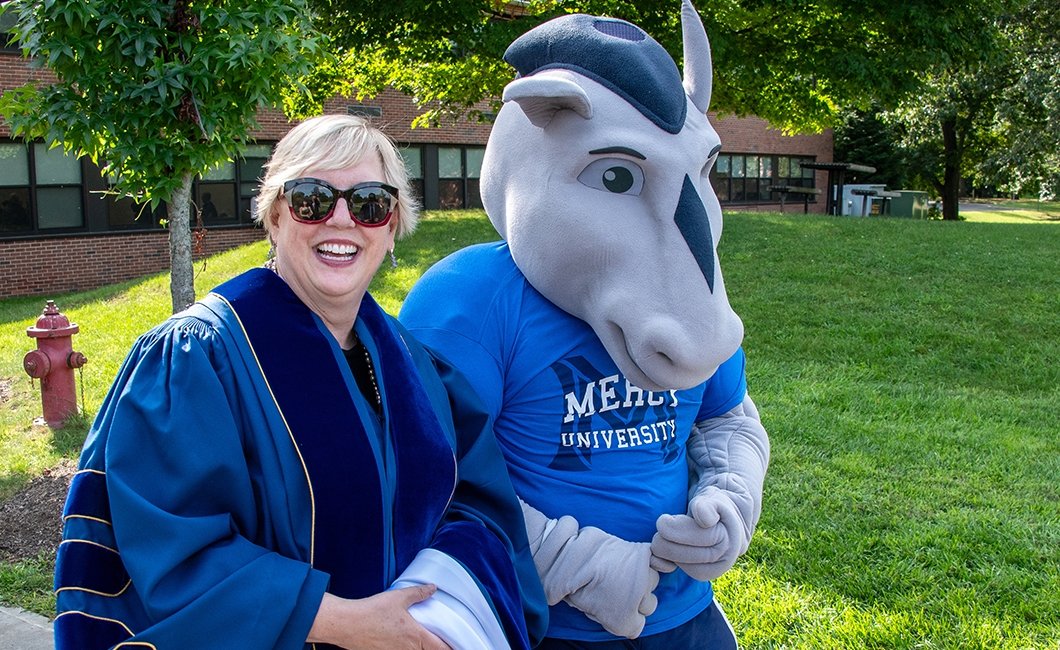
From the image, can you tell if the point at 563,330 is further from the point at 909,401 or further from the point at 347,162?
the point at 909,401

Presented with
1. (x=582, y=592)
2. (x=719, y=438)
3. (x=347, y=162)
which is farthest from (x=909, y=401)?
(x=347, y=162)

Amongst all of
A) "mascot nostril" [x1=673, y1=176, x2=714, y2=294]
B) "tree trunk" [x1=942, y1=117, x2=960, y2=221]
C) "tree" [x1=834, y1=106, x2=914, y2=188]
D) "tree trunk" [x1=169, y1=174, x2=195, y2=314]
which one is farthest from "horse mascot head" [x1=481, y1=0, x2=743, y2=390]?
"tree" [x1=834, y1=106, x2=914, y2=188]

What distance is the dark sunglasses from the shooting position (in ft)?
5.91

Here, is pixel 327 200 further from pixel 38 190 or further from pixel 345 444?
pixel 38 190

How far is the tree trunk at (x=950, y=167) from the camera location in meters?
→ 27.5

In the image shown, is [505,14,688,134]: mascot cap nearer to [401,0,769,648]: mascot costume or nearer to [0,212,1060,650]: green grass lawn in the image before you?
[401,0,769,648]: mascot costume

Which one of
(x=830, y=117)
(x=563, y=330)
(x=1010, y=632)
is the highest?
(x=830, y=117)

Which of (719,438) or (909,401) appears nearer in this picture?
(719,438)

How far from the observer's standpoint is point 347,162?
6.01 ft

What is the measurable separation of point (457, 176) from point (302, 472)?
20.1 m

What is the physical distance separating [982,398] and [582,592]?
243 inches

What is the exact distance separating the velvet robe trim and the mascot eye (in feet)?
2.37

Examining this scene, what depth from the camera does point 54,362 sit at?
7000mm

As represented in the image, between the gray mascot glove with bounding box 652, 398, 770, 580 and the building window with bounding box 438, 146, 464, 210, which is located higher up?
the building window with bounding box 438, 146, 464, 210
